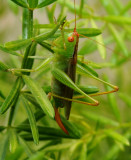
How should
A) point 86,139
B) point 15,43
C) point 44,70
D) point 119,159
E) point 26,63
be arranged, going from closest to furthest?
point 15,43, point 26,63, point 44,70, point 86,139, point 119,159

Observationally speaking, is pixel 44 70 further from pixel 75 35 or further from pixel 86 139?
pixel 86 139

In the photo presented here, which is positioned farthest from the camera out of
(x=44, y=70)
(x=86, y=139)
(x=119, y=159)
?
(x=119, y=159)

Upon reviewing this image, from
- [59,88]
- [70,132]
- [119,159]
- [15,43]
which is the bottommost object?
[119,159]

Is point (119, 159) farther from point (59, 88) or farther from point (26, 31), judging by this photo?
point (26, 31)

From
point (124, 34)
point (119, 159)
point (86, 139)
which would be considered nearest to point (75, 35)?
point (86, 139)

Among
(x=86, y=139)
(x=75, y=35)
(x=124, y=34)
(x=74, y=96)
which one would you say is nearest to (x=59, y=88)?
(x=74, y=96)

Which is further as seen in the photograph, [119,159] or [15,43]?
[119,159]

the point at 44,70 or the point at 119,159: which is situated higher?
the point at 44,70
